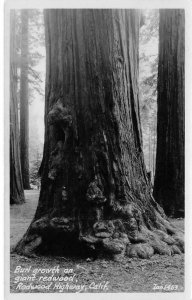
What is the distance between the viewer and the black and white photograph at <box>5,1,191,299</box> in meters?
3.54

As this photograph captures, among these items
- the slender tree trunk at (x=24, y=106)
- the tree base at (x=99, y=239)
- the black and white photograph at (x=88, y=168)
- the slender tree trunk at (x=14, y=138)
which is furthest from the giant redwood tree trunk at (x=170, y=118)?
the slender tree trunk at (x=14, y=138)

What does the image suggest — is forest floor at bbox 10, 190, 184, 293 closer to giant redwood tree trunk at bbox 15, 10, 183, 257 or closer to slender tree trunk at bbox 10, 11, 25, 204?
giant redwood tree trunk at bbox 15, 10, 183, 257

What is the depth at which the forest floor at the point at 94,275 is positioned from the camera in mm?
3459

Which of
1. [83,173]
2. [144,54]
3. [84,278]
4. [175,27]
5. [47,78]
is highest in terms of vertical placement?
[175,27]

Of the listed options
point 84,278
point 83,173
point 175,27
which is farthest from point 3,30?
point 84,278

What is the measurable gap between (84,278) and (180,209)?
118 centimetres

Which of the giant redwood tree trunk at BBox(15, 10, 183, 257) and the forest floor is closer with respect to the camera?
the forest floor

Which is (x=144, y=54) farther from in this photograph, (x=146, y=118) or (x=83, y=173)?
(x=83, y=173)

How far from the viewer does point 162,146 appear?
498 cm

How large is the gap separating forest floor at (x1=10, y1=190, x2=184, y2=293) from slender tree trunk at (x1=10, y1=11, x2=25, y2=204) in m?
0.40

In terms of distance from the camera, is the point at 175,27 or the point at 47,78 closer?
the point at 47,78

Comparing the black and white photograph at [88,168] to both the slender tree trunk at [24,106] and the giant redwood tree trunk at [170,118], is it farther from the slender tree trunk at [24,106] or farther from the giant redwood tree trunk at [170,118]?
the giant redwood tree trunk at [170,118]

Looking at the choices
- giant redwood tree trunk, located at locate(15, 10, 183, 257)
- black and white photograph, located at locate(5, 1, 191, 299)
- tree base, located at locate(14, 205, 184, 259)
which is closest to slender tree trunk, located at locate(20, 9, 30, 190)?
black and white photograph, located at locate(5, 1, 191, 299)

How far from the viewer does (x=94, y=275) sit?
3.48 m
